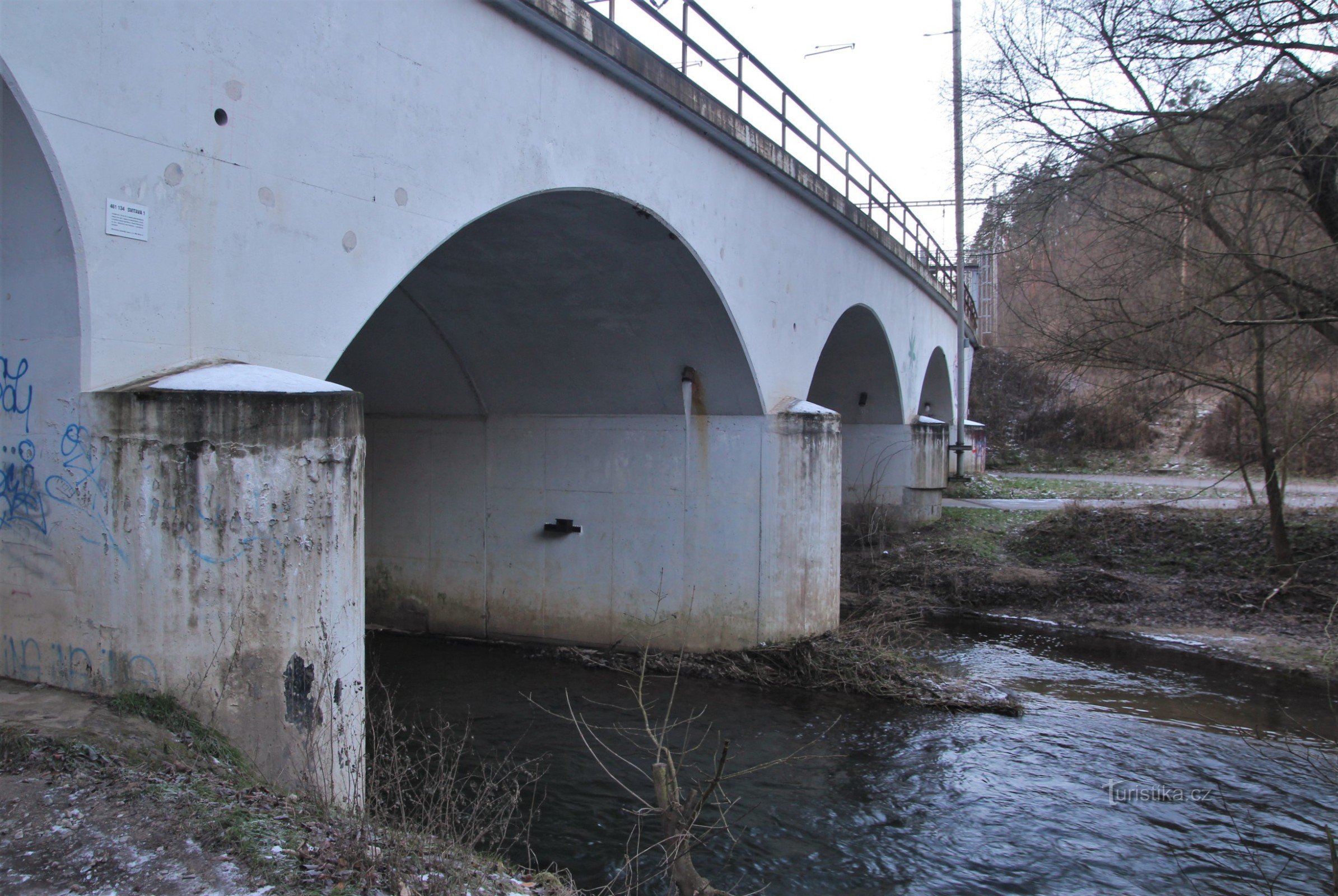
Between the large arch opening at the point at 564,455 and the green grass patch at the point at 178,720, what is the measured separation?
5.60 metres

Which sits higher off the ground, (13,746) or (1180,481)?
(1180,481)

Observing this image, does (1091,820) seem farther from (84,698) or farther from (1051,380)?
(1051,380)

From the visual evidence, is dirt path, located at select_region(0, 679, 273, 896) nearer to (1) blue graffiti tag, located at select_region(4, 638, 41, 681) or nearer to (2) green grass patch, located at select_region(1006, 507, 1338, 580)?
(1) blue graffiti tag, located at select_region(4, 638, 41, 681)

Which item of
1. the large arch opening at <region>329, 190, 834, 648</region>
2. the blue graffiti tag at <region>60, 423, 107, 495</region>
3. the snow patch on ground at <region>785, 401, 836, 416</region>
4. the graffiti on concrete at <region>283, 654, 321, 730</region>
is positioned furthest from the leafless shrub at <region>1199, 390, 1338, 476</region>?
the blue graffiti tag at <region>60, 423, 107, 495</region>

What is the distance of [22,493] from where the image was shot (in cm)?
397

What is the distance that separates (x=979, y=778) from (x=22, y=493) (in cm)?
662

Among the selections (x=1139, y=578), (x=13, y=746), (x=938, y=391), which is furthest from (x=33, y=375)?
(x=938, y=391)

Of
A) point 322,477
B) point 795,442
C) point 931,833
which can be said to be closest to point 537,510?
point 795,442

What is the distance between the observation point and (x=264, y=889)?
9.94ft

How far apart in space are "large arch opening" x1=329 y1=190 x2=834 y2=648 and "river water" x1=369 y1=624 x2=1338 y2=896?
74cm

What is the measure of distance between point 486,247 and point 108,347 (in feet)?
16.1

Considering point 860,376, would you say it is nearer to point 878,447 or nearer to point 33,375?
point 878,447

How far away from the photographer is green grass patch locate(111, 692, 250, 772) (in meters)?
3.82

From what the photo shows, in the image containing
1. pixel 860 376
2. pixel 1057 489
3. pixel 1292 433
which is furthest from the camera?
pixel 1057 489
